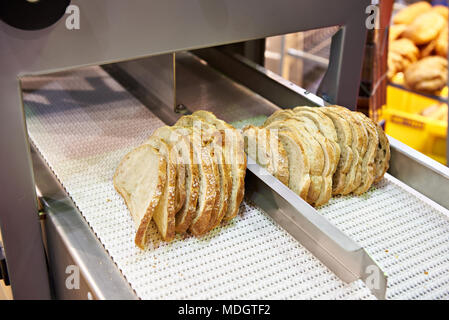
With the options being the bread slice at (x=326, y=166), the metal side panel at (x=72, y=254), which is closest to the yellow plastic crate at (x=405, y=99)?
the bread slice at (x=326, y=166)

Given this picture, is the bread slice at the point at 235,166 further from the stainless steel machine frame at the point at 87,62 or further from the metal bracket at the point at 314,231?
the stainless steel machine frame at the point at 87,62

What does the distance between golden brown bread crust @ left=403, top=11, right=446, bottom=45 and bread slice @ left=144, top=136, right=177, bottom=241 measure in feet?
10.7

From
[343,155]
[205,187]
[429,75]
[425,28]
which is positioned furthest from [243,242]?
[425,28]

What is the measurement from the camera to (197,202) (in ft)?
Result: 4.86

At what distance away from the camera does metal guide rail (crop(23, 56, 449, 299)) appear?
1313 mm

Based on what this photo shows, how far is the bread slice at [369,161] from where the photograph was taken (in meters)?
1.70

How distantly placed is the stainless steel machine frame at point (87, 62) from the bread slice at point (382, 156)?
0.07 m

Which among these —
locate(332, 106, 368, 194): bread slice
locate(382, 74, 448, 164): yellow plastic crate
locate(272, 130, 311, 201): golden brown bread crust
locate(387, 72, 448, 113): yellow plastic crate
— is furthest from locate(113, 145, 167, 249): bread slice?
locate(387, 72, 448, 113): yellow plastic crate

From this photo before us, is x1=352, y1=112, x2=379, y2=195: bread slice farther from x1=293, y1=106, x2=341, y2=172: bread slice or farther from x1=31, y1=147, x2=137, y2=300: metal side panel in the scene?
x1=31, y1=147, x2=137, y2=300: metal side panel

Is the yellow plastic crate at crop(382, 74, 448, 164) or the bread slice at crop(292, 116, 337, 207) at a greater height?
the bread slice at crop(292, 116, 337, 207)

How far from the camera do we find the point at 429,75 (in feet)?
12.6

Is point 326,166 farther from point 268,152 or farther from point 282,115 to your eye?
point 282,115
